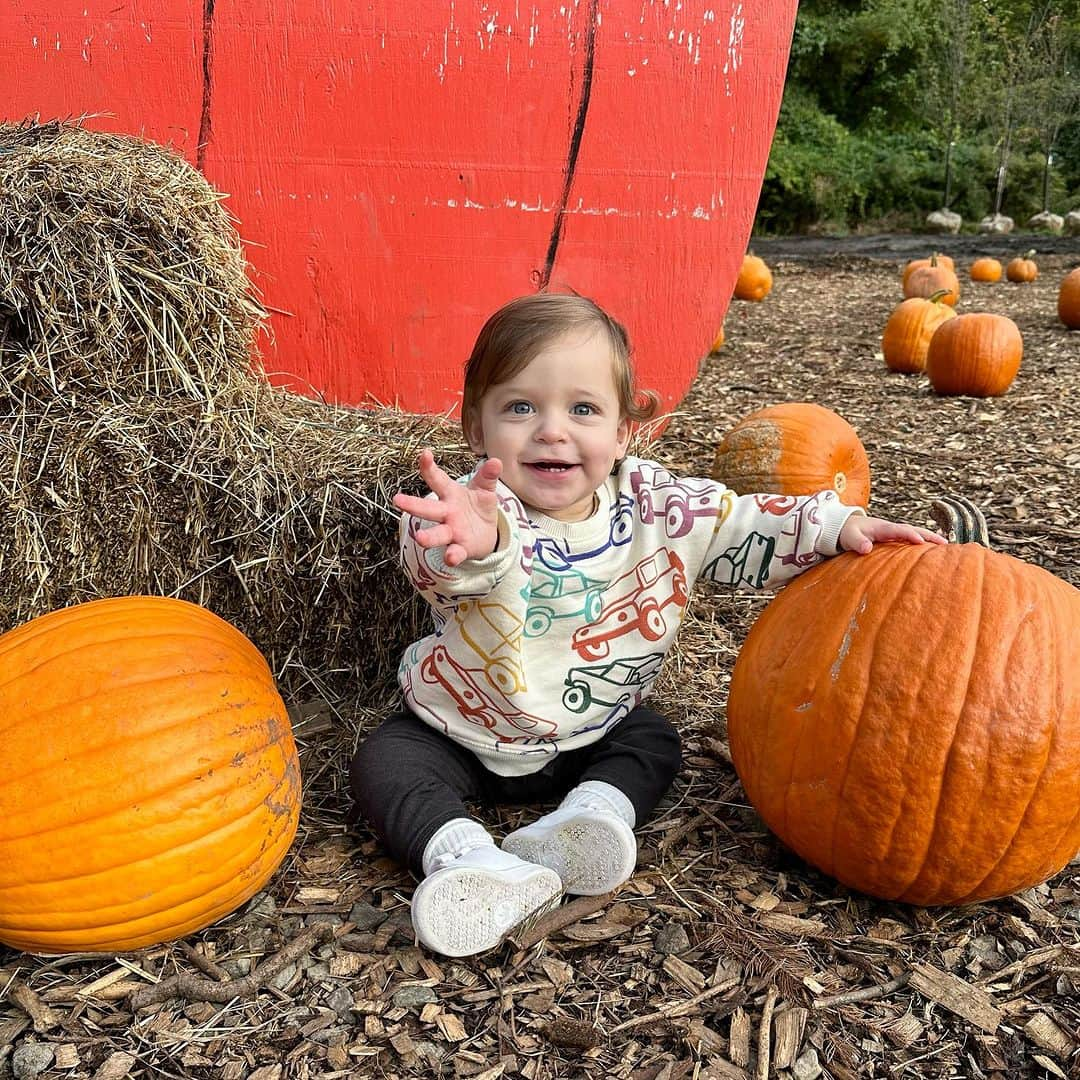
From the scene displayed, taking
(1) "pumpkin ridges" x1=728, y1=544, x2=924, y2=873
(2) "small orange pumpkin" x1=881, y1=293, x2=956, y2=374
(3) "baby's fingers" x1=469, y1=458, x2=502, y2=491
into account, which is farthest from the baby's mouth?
(2) "small orange pumpkin" x1=881, y1=293, x2=956, y2=374

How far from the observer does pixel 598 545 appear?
92.7 inches

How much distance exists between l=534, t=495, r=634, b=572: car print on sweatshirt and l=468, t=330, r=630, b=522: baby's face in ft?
0.29

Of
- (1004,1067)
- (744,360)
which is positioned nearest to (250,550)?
(1004,1067)

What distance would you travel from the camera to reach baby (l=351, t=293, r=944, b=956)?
2.07 metres

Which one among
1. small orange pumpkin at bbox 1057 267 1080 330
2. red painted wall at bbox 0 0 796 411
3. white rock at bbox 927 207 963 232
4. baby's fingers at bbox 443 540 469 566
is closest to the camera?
baby's fingers at bbox 443 540 469 566

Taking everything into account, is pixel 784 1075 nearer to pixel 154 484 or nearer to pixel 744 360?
pixel 154 484

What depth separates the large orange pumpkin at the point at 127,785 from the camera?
1.79m

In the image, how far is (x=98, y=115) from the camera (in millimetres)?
3451

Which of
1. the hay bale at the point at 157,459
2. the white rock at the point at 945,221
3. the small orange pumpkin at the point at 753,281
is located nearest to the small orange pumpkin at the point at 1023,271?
the small orange pumpkin at the point at 753,281

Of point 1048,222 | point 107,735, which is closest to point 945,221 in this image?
point 1048,222

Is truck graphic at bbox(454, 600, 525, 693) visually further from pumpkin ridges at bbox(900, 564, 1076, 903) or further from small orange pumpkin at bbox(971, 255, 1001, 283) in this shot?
small orange pumpkin at bbox(971, 255, 1001, 283)

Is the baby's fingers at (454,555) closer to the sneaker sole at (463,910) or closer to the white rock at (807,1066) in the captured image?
the sneaker sole at (463,910)

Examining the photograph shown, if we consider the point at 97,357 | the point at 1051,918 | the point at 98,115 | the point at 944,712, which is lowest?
the point at 1051,918

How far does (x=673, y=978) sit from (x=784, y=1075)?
0.87 ft
